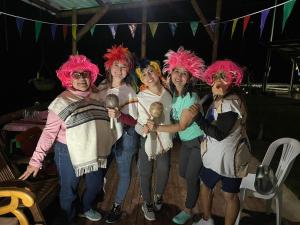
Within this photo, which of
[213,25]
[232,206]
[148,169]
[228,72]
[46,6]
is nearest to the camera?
[228,72]

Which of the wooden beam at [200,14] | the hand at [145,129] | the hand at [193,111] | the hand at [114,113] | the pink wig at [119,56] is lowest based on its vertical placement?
the hand at [145,129]

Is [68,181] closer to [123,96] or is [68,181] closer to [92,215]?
[92,215]

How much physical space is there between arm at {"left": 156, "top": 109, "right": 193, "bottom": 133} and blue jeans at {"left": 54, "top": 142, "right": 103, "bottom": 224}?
0.76m

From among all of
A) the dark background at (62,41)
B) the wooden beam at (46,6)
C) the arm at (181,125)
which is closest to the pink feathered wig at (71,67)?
the arm at (181,125)

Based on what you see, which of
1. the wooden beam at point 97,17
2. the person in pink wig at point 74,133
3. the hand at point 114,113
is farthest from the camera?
the wooden beam at point 97,17

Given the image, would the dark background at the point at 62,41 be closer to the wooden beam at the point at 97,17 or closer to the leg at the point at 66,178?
the wooden beam at the point at 97,17

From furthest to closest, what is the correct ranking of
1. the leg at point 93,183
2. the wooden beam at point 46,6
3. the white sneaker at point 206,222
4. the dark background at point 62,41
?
the dark background at point 62,41, the wooden beam at point 46,6, the white sneaker at point 206,222, the leg at point 93,183

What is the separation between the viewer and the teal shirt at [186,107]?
2816mm

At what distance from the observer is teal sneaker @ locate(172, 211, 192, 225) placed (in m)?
3.07

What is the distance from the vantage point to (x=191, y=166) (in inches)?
114

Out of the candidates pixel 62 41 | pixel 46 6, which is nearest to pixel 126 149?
pixel 46 6

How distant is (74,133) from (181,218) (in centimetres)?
149

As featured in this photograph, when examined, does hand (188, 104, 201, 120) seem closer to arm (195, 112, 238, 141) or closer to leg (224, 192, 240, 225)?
arm (195, 112, 238, 141)

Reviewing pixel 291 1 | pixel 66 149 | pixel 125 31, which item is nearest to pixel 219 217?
pixel 66 149
